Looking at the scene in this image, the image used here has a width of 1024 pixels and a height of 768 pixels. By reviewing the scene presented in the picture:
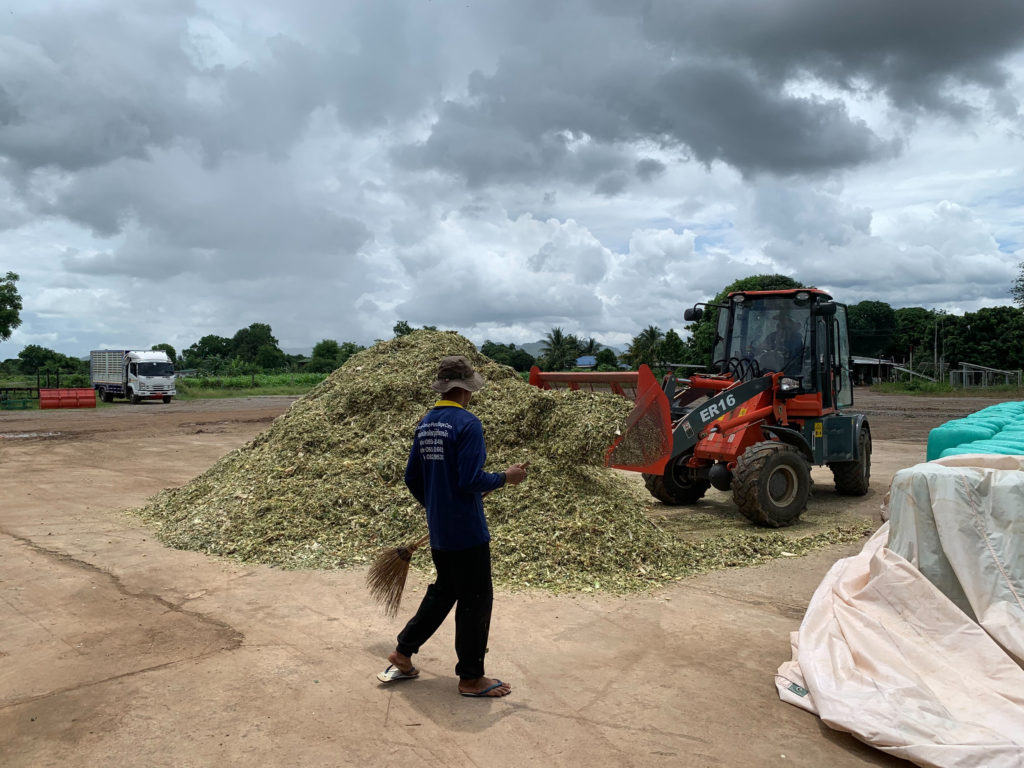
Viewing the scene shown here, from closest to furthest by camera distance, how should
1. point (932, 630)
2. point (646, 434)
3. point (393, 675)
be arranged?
1. point (932, 630)
2. point (393, 675)
3. point (646, 434)

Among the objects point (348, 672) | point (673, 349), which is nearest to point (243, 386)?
point (673, 349)

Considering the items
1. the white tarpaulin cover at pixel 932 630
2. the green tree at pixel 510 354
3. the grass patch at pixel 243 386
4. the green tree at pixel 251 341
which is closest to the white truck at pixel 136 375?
the grass patch at pixel 243 386

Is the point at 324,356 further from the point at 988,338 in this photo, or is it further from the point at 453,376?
the point at 453,376

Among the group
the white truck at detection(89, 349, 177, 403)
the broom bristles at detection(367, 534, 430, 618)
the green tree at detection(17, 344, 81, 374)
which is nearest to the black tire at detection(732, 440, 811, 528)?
the broom bristles at detection(367, 534, 430, 618)

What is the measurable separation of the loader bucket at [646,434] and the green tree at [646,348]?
146 ft

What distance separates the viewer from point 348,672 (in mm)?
4309

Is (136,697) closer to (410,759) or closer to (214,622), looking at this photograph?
(214,622)

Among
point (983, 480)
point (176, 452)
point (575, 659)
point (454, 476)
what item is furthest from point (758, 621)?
point (176, 452)

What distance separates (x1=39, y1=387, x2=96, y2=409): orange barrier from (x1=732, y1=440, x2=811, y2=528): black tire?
3058 centimetres

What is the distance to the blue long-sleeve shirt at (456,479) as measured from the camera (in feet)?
12.6

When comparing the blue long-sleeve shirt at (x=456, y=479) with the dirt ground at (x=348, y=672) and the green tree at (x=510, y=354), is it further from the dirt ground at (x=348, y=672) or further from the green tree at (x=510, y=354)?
the green tree at (x=510, y=354)

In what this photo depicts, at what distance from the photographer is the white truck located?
33906mm

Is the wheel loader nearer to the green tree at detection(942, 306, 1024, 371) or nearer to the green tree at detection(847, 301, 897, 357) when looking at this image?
the green tree at detection(942, 306, 1024, 371)

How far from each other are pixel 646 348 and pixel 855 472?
4707 cm
